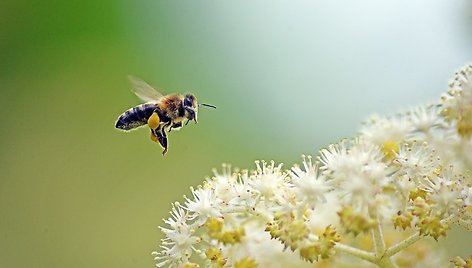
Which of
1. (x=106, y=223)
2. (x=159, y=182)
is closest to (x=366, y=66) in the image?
(x=159, y=182)

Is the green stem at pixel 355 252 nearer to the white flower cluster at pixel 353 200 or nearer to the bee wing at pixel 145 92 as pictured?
the white flower cluster at pixel 353 200

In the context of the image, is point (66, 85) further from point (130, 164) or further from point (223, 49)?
point (223, 49)

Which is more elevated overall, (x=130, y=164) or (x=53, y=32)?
(x=53, y=32)

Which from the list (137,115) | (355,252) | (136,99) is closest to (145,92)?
(137,115)

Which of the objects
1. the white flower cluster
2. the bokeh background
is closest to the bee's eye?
the white flower cluster

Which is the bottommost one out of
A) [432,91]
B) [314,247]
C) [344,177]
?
[314,247]

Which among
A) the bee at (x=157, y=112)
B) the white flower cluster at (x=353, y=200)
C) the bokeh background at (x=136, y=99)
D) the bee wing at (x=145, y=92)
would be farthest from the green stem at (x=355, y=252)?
the bokeh background at (x=136, y=99)

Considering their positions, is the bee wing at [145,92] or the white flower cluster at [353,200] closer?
the white flower cluster at [353,200]
